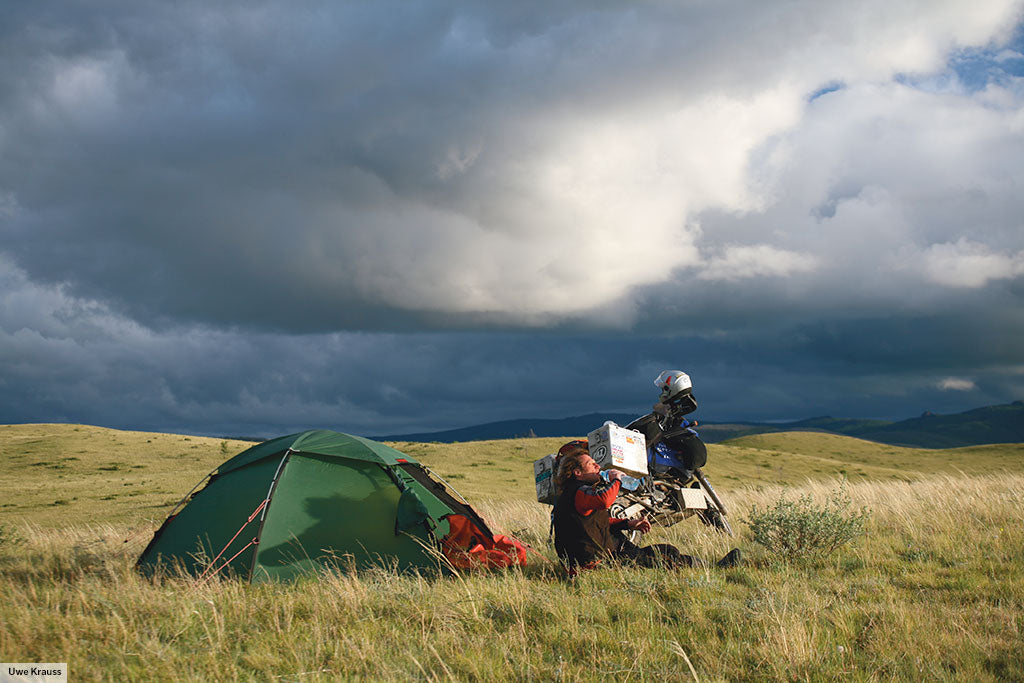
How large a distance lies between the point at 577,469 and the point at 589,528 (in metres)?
0.75

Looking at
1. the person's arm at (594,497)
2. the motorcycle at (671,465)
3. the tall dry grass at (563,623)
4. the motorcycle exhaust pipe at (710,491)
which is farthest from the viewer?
the motorcycle exhaust pipe at (710,491)

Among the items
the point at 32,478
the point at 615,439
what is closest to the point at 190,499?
the point at 615,439

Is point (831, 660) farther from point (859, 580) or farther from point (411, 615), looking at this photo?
point (411, 615)

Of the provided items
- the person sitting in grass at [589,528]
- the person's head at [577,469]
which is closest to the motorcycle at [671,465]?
the person sitting in grass at [589,528]

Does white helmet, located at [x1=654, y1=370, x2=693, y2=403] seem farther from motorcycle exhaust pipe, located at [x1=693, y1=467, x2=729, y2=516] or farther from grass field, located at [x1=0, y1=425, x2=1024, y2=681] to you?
grass field, located at [x1=0, y1=425, x2=1024, y2=681]

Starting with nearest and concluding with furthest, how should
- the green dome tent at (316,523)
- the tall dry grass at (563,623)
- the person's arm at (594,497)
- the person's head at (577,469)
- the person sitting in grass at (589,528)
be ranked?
1. the tall dry grass at (563,623)
2. the person's arm at (594,497)
3. the person sitting in grass at (589,528)
4. the person's head at (577,469)
5. the green dome tent at (316,523)

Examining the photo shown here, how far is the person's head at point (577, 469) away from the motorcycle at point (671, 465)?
1953 millimetres

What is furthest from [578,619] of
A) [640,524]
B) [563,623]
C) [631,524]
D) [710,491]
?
[710,491]

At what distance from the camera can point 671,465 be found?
10578 millimetres

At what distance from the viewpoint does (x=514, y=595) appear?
6.92m

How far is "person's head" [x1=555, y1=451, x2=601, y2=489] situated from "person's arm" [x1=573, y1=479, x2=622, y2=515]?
0.13m

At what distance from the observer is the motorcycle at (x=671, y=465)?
10.4 metres

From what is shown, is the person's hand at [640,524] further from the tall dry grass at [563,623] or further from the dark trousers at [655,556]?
the tall dry grass at [563,623]

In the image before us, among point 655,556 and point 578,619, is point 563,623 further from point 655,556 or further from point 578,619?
point 655,556
